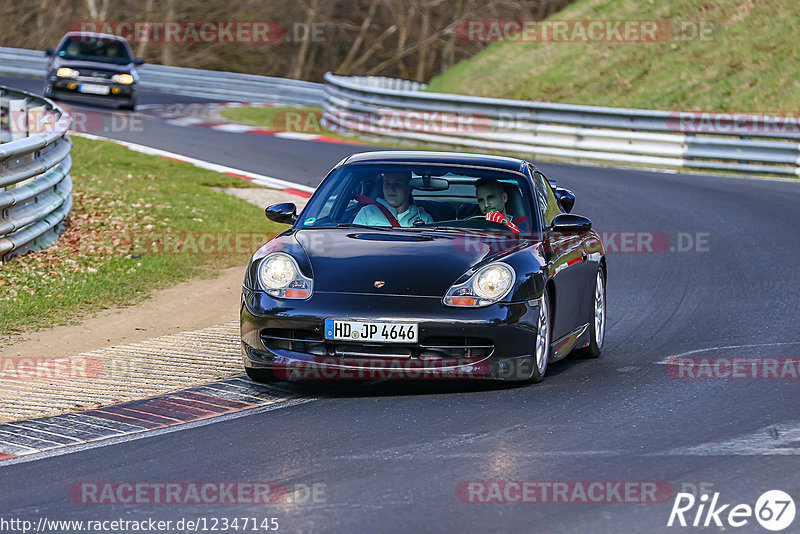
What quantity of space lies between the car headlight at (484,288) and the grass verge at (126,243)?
3.73 metres

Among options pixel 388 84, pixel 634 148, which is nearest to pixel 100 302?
pixel 634 148

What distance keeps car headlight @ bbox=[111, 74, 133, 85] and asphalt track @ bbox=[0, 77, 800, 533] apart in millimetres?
19715

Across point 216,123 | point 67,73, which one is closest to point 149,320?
point 216,123

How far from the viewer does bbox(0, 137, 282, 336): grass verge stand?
10.6 meters

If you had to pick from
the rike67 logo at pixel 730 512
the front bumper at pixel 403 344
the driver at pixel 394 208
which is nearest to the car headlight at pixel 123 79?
the driver at pixel 394 208

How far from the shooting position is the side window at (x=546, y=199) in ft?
28.3

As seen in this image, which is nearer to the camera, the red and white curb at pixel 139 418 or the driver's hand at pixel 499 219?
the red and white curb at pixel 139 418

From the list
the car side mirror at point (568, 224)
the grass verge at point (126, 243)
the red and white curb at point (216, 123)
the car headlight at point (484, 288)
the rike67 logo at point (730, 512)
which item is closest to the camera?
the rike67 logo at point (730, 512)

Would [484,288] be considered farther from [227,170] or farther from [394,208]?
[227,170]

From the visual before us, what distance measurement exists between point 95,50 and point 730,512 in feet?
85.1

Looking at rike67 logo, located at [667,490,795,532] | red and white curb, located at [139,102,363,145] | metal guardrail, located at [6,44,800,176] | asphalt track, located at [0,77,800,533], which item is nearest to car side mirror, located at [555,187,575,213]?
asphalt track, located at [0,77,800,533]

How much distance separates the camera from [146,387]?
25.4ft

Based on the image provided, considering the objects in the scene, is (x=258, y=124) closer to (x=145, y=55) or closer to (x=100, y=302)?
(x=100, y=302)

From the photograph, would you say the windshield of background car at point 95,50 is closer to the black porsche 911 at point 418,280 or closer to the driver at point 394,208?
the black porsche 911 at point 418,280
